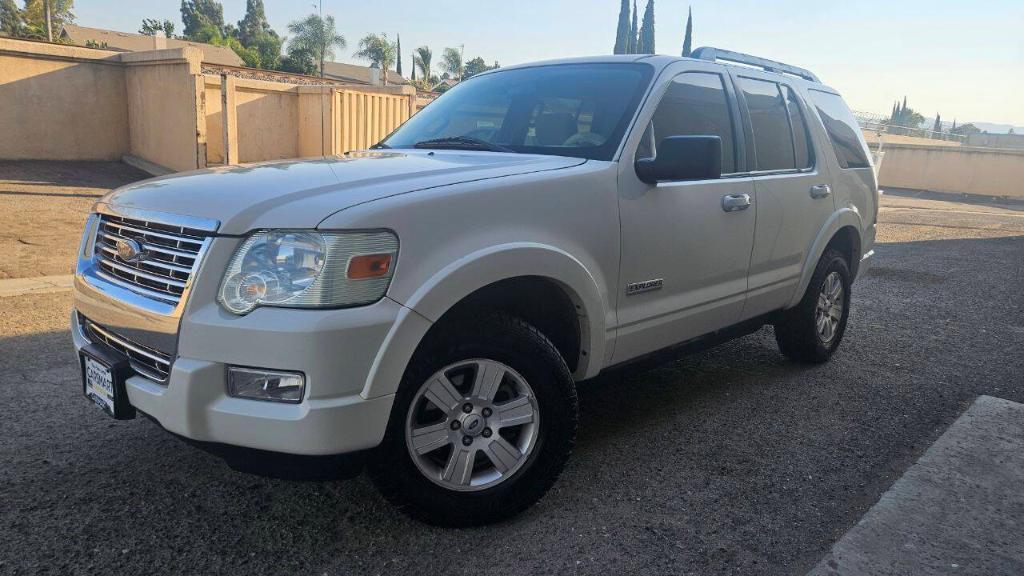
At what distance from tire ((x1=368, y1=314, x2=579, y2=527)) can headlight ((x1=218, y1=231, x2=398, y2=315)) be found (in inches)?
14.1

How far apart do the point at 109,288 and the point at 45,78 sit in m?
14.7

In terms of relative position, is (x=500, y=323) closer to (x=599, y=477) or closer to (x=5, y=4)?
(x=599, y=477)

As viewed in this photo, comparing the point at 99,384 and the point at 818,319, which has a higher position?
the point at 99,384

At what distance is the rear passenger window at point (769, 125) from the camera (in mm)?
4191

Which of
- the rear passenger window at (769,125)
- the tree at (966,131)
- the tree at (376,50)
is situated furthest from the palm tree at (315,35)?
the rear passenger window at (769,125)

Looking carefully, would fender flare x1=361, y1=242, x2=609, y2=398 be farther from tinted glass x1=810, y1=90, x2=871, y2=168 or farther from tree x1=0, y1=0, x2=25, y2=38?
tree x1=0, y1=0, x2=25, y2=38

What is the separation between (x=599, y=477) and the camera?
10.7 ft

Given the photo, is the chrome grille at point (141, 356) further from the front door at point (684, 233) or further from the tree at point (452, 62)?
the tree at point (452, 62)

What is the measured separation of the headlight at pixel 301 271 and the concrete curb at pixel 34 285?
4872 mm

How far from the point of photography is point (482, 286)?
2592 mm

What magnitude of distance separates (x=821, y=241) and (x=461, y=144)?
97.1 inches

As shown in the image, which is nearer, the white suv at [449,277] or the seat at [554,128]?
the white suv at [449,277]

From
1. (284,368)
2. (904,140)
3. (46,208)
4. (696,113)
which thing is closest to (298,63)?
(904,140)

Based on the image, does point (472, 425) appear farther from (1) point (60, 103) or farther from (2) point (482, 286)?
(1) point (60, 103)
